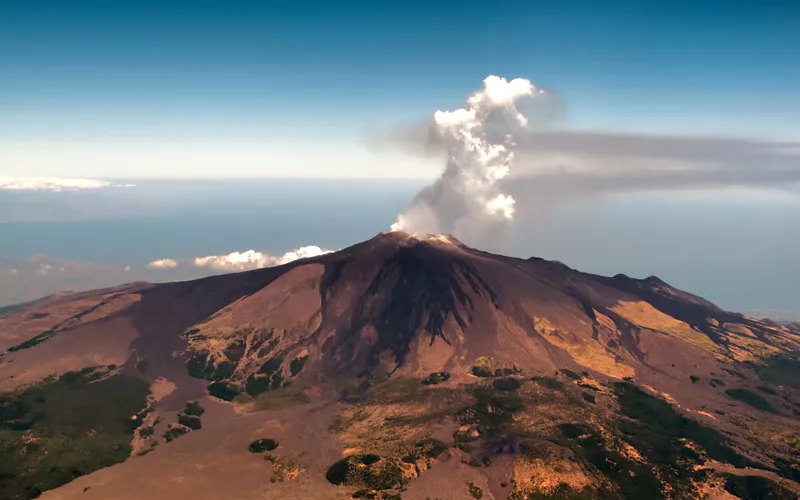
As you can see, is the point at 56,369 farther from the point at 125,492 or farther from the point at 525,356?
the point at 525,356

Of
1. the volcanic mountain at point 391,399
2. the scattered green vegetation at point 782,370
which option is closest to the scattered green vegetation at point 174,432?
the volcanic mountain at point 391,399

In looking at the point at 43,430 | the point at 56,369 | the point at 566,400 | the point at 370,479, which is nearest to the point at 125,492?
the point at 43,430

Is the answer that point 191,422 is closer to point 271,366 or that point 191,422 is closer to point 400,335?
point 271,366

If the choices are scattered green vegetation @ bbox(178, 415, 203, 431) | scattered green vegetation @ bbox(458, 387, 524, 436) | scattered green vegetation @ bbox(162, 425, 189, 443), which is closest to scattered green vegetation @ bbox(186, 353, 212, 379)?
scattered green vegetation @ bbox(178, 415, 203, 431)

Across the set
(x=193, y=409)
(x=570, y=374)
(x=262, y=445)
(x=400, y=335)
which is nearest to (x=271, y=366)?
(x=193, y=409)

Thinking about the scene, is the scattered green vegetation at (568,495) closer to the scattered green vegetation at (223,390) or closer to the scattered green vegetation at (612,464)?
the scattered green vegetation at (612,464)

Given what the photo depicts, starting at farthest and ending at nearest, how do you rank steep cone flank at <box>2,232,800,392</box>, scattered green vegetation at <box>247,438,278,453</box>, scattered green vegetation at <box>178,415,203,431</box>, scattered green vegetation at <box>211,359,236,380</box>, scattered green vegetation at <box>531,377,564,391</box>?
1. steep cone flank at <box>2,232,800,392</box>
2. scattered green vegetation at <box>211,359,236,380</box>
3. scattered green vegetation at <box>531,377,564,391</box>
4. scattered green vegetation at <box>178,415,203,431</box>
5. scattered green vegetation at <box>247,438,278,453</box>

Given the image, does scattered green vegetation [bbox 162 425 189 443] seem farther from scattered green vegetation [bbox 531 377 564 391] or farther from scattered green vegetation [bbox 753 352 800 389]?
scattered green vegetation [bbox 753 352 800 389]
